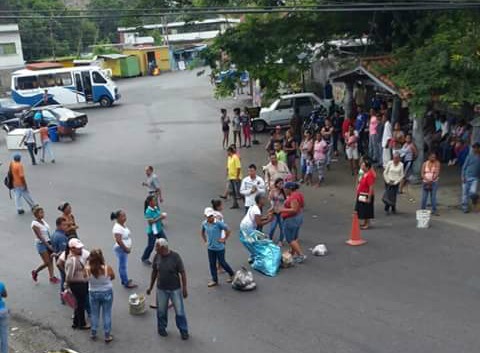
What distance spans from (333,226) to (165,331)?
19.7 ft

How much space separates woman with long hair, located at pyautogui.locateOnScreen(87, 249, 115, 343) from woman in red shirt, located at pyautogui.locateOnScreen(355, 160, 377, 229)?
643 centimetres

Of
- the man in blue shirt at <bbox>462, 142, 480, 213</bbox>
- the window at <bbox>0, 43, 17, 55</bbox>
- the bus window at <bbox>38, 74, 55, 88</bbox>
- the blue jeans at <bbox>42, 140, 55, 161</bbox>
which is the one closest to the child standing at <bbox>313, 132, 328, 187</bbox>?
the man in blue shirt at <bbox>462, 142, 480, 213</bbox>

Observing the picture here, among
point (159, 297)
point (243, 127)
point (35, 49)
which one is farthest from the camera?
point (35, 49)

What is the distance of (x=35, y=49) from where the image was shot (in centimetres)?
6525

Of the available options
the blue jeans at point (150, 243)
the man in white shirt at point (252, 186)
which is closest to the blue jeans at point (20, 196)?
the blue jeans at point (150, 243)

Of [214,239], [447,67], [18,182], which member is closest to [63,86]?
[18,182]

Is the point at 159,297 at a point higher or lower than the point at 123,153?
higher

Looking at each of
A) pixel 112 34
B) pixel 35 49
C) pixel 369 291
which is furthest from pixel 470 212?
pixel 112 34

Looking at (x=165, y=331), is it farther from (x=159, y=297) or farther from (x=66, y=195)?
(x=66, y=195)

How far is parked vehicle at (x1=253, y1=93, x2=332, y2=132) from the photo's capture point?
Result: 25812mm

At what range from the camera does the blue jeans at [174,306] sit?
8.42 metres

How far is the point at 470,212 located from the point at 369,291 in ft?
17.3

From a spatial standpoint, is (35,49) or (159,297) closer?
(159,297)

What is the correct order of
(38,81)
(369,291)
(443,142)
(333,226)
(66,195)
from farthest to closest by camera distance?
1. (38,81)
2. (443,142)
3. (66,195)
4. (333,226)
5. (369,291)
